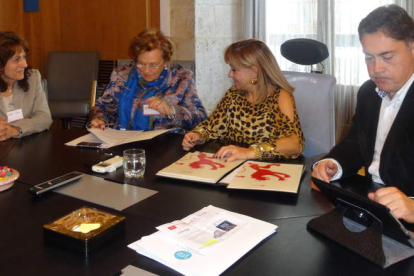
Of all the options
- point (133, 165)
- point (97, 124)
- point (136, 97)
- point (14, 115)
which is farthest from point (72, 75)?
point (133, 165)

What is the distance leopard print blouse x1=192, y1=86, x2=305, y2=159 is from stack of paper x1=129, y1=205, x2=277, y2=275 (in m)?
0.87

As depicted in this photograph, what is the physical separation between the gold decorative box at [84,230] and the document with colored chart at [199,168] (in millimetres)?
446

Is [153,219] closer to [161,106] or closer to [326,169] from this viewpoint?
[326,169]

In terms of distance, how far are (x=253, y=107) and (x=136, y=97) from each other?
2.87 ft

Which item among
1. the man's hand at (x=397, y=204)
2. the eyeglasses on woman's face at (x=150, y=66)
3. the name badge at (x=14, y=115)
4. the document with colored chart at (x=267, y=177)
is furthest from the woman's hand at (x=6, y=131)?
the man's hand at (x=397, y=204)

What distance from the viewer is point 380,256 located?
1.04 m

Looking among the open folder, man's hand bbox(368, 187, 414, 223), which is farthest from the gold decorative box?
the open folder

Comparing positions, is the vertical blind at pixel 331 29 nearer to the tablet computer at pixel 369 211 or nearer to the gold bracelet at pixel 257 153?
the gold bracelet at pixel 257 153

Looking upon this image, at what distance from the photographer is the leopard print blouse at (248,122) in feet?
7.02

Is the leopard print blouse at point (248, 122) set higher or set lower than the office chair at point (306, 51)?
lower

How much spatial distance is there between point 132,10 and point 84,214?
3778 mm

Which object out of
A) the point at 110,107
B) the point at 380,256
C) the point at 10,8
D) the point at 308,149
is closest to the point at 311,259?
the point at 380,256

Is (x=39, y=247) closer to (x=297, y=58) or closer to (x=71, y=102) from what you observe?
(x=297, y=58)

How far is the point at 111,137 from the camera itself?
2271 millimetres
